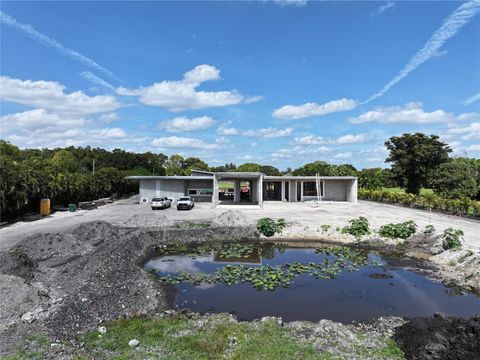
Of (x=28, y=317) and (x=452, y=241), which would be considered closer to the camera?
(x=28, y=317)

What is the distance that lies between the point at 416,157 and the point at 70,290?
44.6 m

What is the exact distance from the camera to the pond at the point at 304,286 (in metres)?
11.2

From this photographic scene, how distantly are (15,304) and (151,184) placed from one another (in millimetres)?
33244

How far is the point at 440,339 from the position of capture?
8.02 metres

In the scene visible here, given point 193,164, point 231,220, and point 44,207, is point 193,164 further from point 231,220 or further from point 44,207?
point 231,220

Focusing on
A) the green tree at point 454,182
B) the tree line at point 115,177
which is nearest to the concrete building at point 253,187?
the tree line at point 115,177

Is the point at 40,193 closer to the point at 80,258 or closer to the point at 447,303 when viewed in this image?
the point at 80,258

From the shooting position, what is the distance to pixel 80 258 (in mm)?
15539

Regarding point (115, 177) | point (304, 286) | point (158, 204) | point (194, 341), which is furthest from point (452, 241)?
point (115, 177)

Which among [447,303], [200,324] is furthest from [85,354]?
Answer: [447,303]

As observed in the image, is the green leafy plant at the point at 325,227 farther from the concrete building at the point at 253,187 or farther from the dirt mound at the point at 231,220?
the concrete building at the point at 253,187

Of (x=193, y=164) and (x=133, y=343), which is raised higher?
(x=193, y=164)

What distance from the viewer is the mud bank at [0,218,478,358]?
8.66 meters

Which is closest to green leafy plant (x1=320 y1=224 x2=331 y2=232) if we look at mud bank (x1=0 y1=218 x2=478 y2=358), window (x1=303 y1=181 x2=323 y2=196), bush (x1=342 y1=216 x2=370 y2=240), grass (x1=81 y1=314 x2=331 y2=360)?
bush (x1=342 y1=216 x2=370 y2=240)
